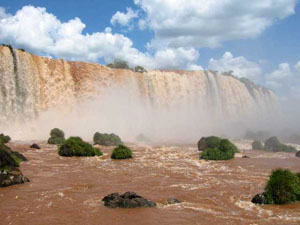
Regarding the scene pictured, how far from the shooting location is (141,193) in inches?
394

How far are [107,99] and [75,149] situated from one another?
25.6 m

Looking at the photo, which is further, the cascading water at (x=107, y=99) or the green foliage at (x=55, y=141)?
the cascading water at (x=107, y=99)

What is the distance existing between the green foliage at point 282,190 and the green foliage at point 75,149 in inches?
518

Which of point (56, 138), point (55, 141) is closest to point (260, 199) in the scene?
point (55, 141)

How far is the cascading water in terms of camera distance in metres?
33.6

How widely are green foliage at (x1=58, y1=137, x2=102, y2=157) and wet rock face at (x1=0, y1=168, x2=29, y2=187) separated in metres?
→ 7.79

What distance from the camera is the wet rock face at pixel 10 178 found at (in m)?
10.3

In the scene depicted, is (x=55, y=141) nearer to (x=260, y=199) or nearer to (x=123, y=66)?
(x=260, y=199)

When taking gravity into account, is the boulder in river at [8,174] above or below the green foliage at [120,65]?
below

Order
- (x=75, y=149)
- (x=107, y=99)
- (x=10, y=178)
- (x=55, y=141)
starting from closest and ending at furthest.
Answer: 1. (x=10, y=178)
2. (x=75, y=149)
3. (x=55, y=141)
4. (x=107, y=99)

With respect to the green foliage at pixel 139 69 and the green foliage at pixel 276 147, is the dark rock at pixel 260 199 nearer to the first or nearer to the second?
the green foliage at pixel 276 147

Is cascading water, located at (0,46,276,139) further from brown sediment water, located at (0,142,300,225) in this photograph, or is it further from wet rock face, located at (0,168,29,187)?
wet rock face, located at (0,168,29,187)

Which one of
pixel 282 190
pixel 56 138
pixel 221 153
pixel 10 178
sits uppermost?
pixel 56 138

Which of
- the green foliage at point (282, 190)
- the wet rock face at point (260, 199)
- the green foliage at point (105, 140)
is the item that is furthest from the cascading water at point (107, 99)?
the green foliage at point (282, 190)
